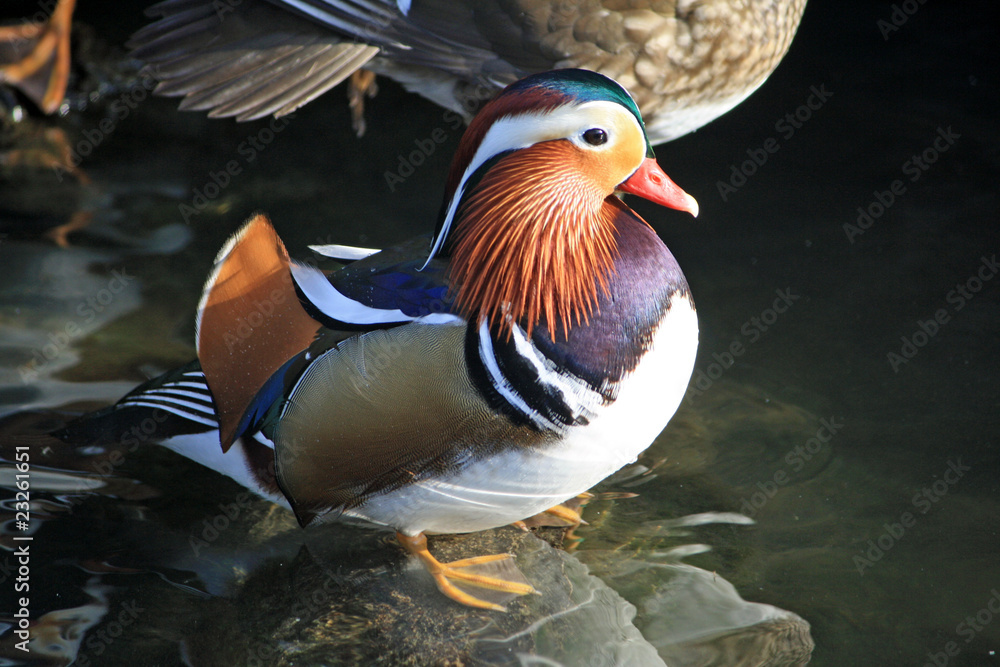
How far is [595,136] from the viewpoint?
1.80 meters

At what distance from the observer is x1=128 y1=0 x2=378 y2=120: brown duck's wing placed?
9.52 feet

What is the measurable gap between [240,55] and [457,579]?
1.77 metres

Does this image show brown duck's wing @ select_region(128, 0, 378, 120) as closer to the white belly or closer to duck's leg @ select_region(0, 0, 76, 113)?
duck's leg @ select_region(0, 0, 76, 113)

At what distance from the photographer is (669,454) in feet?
8.46

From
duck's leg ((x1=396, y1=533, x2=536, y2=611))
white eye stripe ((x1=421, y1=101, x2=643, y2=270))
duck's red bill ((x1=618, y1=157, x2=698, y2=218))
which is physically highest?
white eye stripe ((x1=421, y1=101, x2=643, y2=270))

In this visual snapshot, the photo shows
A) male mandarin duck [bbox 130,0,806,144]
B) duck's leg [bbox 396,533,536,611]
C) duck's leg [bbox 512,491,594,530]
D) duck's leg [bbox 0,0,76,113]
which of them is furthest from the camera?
duck's leg [bbox 0,0,76,113]

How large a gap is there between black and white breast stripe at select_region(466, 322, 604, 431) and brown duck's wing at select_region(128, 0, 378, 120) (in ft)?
4.75

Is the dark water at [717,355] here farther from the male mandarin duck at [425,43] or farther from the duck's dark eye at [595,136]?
the duck's dark eye at [595,136]

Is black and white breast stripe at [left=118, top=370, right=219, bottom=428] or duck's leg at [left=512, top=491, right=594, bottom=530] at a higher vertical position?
black and white breast stripe at [left=118, top=370, right=219, bottom=428]

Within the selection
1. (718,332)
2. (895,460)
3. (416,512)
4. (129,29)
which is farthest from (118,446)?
(129,29)

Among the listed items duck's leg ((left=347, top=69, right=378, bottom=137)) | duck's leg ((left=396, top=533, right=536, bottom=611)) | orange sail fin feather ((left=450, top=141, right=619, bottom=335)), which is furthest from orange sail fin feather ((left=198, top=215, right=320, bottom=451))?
duck's leg ((left=347, top=69, right=378, bottom=137))

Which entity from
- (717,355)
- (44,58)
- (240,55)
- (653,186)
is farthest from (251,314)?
(44,58)

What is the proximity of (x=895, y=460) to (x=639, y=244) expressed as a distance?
1.04 metres

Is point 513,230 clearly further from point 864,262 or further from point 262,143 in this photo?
point 262,143
